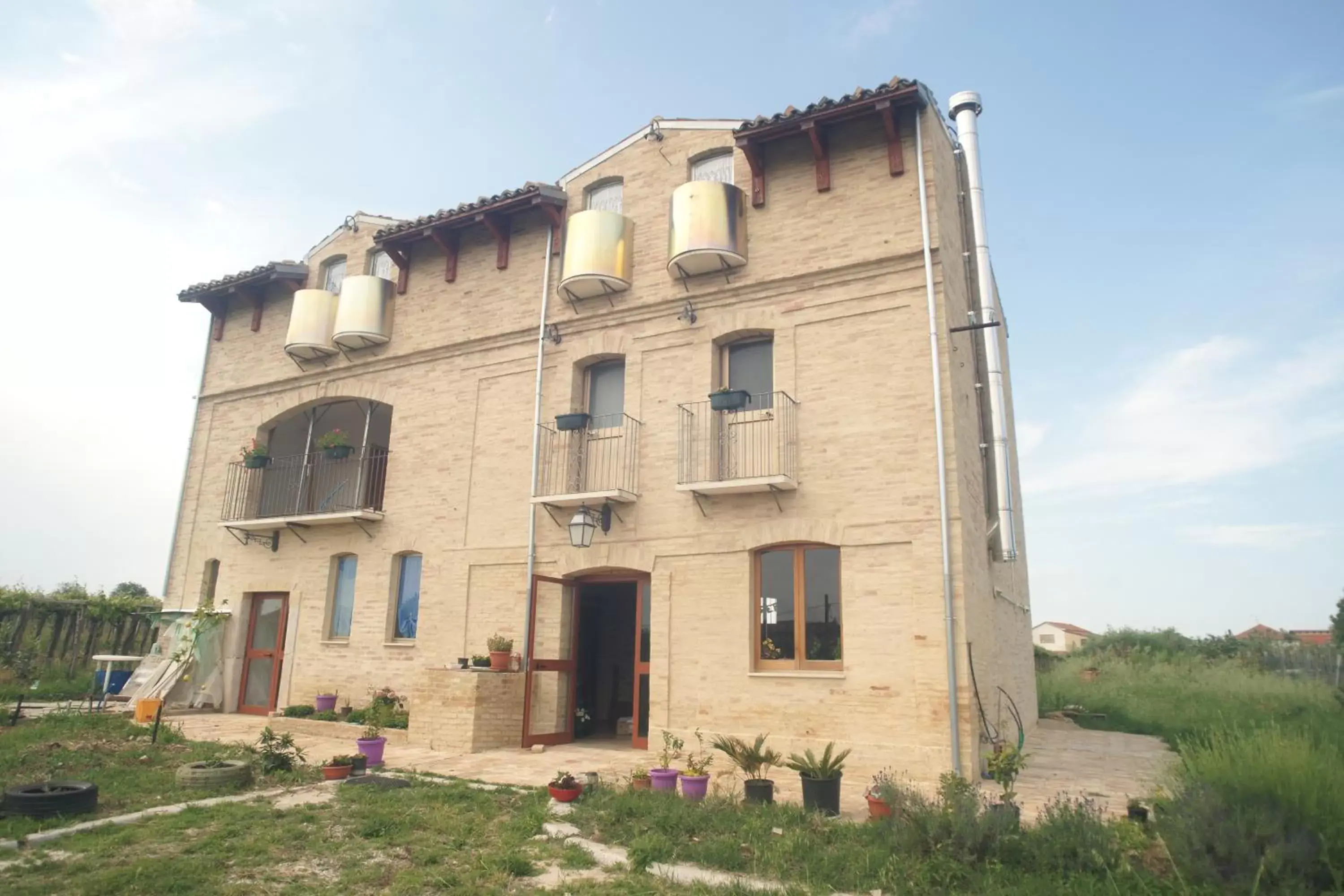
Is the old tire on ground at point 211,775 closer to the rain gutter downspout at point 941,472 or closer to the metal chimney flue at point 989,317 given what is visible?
the rain gutter downspout at point 941,472

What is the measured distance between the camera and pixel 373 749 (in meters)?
10.2

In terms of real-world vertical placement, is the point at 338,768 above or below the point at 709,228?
below

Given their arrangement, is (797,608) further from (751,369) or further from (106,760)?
(106,760)

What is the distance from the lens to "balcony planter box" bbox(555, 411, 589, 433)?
43.5 ft

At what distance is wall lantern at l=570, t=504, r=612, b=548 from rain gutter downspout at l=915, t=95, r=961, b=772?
4.88 meters

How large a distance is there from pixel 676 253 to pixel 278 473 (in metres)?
10.4

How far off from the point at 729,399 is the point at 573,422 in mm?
2828

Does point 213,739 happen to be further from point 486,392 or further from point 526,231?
point 526,231

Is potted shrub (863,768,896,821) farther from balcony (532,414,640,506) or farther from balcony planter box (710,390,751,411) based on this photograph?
balcony (532,414,640,506)

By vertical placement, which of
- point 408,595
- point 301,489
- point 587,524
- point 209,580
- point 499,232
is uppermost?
point 499,232

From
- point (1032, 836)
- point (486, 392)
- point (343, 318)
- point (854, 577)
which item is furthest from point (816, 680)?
point (343, 318)

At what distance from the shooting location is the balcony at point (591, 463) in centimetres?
1270

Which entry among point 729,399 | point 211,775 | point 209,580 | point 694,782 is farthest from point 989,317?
point 209,580

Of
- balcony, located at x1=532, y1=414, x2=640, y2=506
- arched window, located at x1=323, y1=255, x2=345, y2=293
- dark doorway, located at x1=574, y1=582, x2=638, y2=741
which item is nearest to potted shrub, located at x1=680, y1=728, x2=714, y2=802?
balcony, located at x1=532, y1=414, x2=640, y2=506
